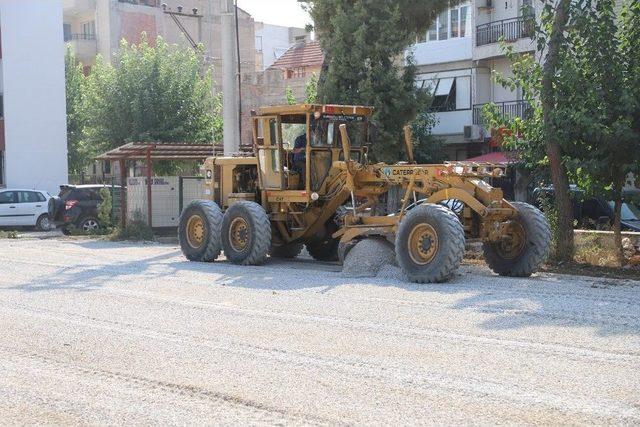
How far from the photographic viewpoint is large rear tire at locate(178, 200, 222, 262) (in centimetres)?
1842

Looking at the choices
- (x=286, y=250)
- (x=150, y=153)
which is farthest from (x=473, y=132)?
(x=286, y=250)

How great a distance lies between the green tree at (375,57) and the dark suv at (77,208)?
8640mm

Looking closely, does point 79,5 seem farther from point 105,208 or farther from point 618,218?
point 618,218

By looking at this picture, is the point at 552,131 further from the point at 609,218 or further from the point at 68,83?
the point at 68,83

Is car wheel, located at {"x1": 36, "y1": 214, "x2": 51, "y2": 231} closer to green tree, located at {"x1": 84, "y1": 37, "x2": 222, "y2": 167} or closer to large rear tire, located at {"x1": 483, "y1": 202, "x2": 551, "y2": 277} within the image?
green tree, located at {"x1": 84, "y1": 37, "x2": 222, "y2": 167}

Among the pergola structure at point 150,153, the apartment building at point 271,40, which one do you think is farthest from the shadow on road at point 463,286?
the apartment building at point 271,40

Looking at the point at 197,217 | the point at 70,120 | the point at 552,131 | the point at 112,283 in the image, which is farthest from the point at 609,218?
the point at 70,120

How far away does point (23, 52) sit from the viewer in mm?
42875

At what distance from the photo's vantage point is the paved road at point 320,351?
7105 millimetres

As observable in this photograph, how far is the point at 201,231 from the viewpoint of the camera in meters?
18.9

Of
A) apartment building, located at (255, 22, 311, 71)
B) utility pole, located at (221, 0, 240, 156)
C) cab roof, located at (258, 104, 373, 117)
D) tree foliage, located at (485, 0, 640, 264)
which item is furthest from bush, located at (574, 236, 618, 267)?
apartment building, located at (255, 22, 311, 71)

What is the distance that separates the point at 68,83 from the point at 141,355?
4249cm

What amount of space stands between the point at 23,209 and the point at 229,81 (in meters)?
12.2

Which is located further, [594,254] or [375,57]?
[375,57]
